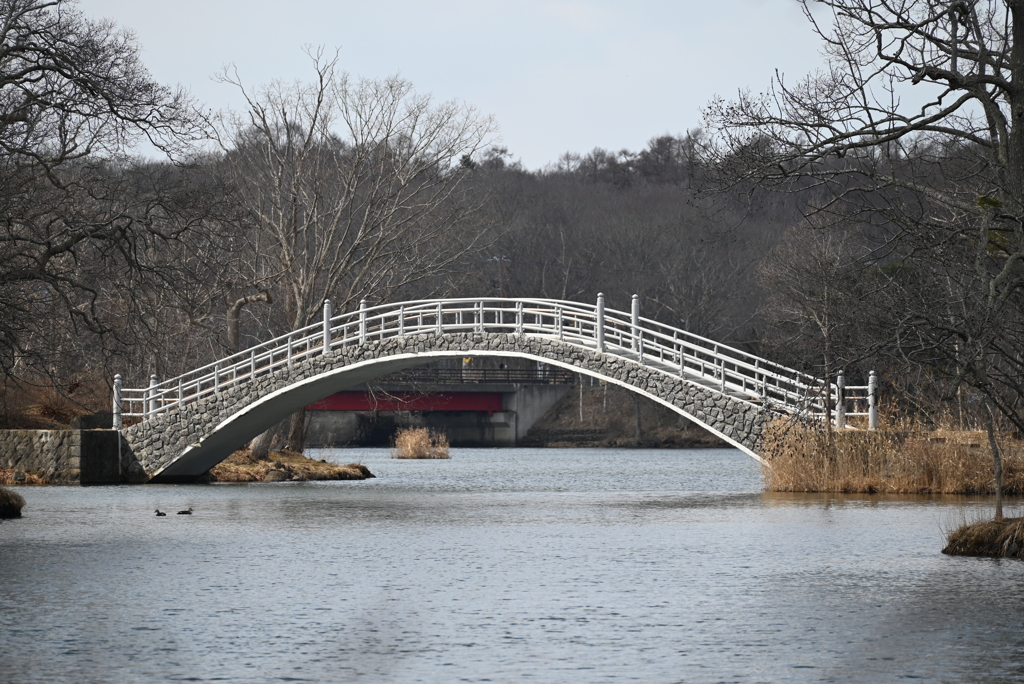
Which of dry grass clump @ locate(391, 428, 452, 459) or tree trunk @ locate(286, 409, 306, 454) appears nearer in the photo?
tree trunk @ locate(286, 409, 306, 454)

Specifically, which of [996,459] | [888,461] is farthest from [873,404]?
[996,459]

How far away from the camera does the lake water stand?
916cm

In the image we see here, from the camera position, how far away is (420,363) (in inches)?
1271

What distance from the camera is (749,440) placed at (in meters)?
26.5

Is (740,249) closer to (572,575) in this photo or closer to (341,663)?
(572,575)

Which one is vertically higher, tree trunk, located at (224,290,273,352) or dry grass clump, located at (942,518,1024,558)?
tree trunk, located at (224,290,273,352)

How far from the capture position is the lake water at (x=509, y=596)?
30.0 feet

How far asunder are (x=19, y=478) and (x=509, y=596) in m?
21.8

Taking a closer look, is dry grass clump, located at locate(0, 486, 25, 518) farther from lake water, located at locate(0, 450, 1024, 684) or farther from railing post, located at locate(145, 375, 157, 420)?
railing post, located at locate(145, 375, 157, 420)

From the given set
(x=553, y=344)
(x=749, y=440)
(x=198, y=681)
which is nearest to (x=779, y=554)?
(x=198, y=681)

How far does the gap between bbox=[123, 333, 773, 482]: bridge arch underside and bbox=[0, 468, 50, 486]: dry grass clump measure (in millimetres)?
2440

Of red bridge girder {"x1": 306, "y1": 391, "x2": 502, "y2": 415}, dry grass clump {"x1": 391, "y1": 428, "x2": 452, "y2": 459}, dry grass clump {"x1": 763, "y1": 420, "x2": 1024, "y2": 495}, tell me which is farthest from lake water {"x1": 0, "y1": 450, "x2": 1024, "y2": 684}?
red bridge girder {"x1": 306, "y1": 391, "x2": 502, "y2": 415}

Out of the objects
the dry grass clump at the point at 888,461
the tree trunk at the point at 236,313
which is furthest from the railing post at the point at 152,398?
→ the dry grass clump at the point at 888,461

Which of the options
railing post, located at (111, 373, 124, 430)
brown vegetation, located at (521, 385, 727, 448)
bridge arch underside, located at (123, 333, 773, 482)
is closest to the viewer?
bridge arch underside, located at (123, 333, 773, 482)
